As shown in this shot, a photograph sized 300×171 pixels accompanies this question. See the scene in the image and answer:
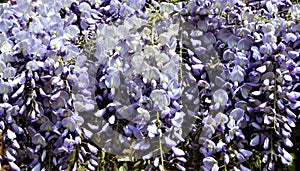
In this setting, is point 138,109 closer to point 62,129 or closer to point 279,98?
point 62,129

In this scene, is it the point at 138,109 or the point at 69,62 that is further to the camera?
the point at 69,62

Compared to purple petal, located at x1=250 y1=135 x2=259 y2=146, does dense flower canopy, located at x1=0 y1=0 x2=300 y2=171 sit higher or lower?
higher

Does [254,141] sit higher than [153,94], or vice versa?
[153,94]

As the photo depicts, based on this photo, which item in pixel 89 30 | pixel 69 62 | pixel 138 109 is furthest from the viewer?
pixel 89 30

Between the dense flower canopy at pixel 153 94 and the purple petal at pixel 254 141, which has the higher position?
the dense flower canopy at pixel 153 94

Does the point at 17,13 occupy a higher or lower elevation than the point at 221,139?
higher

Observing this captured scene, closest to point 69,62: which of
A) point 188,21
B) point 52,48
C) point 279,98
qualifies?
point 52,48

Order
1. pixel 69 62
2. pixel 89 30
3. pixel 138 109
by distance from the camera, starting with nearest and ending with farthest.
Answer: pixel 138 109 < pixel 69 62 < pixel 89 30

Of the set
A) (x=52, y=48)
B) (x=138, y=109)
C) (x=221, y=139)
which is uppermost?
(x=52, y=48)

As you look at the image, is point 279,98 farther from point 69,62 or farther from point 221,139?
point 69,62
